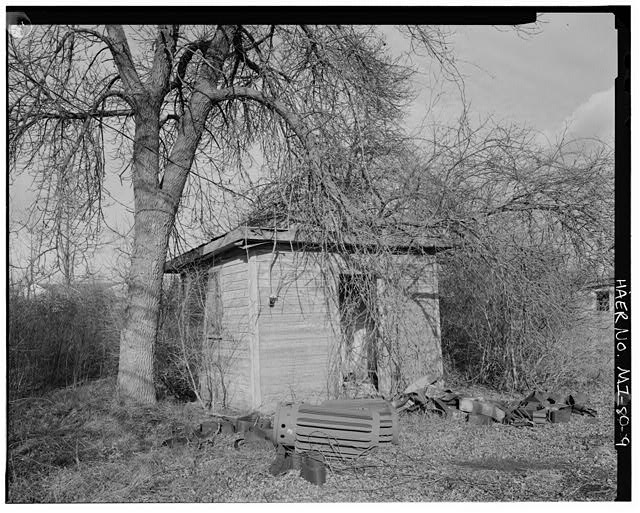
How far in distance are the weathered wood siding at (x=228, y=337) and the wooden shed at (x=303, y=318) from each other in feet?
0.04

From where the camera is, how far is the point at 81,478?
4.32 m

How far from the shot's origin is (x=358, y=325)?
855cm

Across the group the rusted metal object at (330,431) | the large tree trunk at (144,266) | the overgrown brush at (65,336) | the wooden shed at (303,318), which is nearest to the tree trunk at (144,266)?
the large tree trunk at (144,266)

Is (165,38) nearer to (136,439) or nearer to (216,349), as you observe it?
(216,349)

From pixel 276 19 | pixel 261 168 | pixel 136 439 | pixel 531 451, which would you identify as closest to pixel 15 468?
pixel 136 439

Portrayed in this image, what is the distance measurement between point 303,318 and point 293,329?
0.63 feet

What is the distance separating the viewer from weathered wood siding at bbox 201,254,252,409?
7.25 metres

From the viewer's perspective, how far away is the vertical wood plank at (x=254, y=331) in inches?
271

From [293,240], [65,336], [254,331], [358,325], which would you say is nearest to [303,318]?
[254,331]

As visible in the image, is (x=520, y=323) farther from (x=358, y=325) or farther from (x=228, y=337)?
(x=228, y=337)

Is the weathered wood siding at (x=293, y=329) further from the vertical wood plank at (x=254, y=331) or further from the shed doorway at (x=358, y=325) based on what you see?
the shed doorway at (x=358, y=325)

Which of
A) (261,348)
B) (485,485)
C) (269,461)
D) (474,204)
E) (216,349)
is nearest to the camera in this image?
(485,485)

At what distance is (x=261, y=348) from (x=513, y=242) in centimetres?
344

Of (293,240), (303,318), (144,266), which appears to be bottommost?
(303,318)
